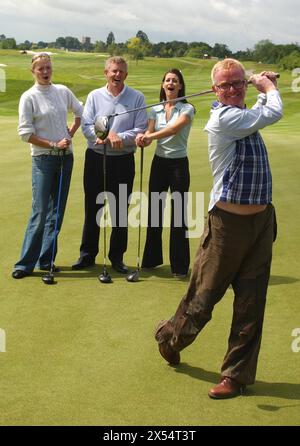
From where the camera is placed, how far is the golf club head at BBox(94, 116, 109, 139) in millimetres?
6562

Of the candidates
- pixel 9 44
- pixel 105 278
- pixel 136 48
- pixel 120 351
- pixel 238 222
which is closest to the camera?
pixel 238 222

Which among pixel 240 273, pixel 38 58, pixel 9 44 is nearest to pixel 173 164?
pixel 38 58

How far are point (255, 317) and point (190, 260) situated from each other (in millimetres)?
3138

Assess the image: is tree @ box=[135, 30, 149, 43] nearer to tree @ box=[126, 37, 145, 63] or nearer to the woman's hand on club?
tree @ box=[126, 37, 145, 63]

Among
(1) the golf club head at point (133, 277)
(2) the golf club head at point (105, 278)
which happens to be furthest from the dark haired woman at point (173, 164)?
(2) the golf club head at point (105, 278)

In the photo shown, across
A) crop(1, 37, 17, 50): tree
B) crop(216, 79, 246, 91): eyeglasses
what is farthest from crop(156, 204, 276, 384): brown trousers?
crop(1, 37, 17, 50): tree

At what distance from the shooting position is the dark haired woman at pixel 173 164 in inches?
271

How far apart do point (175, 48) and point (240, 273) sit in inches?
2950

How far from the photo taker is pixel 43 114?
6.82 metres

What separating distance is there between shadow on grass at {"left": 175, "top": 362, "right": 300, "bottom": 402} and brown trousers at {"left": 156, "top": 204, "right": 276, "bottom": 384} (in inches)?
4.9

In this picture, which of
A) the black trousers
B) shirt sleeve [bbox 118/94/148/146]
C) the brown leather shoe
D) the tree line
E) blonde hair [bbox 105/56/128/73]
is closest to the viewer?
the brown leather shoe

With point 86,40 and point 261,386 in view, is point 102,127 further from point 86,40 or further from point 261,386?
point 86,40
